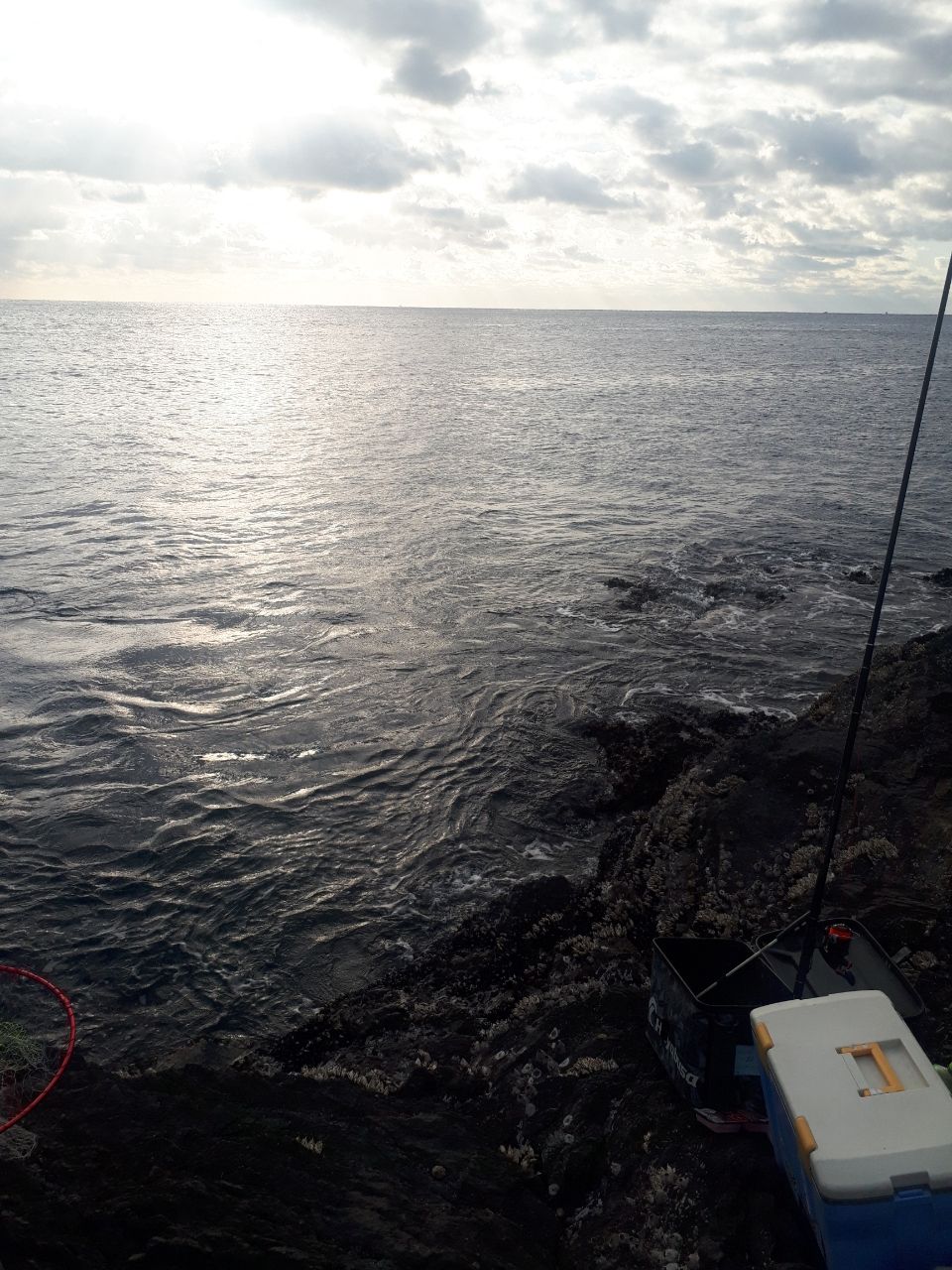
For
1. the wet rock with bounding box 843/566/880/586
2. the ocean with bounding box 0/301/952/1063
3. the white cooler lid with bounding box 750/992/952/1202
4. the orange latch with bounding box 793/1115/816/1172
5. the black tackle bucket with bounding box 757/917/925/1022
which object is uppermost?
the white cooler lid with bounding box 750/992/952/1202

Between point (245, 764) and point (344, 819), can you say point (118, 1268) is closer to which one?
point (344, 819)

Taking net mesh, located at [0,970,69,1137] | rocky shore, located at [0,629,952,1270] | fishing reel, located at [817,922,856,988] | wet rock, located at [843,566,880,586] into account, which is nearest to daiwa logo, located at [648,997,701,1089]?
rocky shore, located at [0,629,952,1270]

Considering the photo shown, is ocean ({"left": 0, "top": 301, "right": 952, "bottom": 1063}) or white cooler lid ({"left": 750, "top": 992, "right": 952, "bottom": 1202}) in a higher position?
white cooler lid ({"left": 750, "top": 992, "right": 952, "bottom": 1202})

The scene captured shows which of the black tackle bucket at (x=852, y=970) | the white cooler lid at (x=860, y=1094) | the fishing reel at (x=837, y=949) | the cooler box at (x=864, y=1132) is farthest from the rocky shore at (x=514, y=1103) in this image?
the white cooler lid at (x=860, y=1094)

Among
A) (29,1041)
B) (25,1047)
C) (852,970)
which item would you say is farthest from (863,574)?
(25,1047)

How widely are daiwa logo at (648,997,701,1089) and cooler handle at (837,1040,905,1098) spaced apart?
Answer: 1.72 m

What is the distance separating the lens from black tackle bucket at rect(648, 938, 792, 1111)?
21.6ft

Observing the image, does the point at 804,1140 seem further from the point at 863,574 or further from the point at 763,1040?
the point at 863,574

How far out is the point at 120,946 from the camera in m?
11.5

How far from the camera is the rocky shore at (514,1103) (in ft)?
19.0

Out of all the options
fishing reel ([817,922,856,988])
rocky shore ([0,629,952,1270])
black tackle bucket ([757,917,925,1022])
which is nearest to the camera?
rocky shore ([0,629,952,1270])

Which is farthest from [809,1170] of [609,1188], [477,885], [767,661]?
[767,661]

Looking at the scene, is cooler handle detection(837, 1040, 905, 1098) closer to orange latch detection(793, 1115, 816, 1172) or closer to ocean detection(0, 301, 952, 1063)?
orange latch detection(793, 1115, 816, 1172)

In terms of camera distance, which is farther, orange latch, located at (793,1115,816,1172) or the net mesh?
the net mesh
